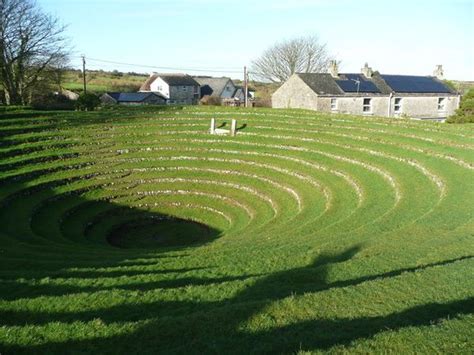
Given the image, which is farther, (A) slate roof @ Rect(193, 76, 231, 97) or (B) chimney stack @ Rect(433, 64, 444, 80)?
(A) slate roof @ Rect(193, 76, 231, 97)

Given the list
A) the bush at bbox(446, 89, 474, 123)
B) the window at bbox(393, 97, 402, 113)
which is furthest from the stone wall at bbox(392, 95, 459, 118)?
the bush at bbox(446, 89, 474, 123)

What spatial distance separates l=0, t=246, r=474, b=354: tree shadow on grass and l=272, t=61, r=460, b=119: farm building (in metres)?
44.4

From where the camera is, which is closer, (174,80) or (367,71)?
(367,71)

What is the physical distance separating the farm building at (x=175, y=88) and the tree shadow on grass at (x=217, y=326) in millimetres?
87156

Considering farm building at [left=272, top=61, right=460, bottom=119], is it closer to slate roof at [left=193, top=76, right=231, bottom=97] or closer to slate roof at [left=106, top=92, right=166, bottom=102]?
slate roof at [left=106, top=92, right=166, bottom=102]

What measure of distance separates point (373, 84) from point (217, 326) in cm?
5273

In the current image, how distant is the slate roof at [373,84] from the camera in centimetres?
5275

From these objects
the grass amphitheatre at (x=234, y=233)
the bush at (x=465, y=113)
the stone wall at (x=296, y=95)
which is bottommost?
the grass amphitheatre at (x=234, y=233)

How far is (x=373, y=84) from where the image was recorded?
55.3 meters

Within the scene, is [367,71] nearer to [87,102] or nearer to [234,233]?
[87,102]

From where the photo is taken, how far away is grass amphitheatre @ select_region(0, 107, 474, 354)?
26.8ft

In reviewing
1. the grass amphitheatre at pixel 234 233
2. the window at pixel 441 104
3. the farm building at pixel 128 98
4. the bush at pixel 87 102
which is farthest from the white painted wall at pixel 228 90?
the grass amphitheatre at pixel 234 233

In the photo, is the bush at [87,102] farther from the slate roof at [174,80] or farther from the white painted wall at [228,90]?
the white painted wall at [228,90]

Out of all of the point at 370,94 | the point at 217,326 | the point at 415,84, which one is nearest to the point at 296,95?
the point at 370,94
